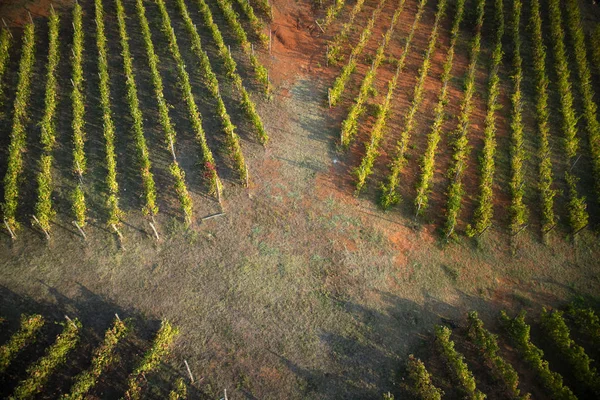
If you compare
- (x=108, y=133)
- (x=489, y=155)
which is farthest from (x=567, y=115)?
(x=108, y=133)

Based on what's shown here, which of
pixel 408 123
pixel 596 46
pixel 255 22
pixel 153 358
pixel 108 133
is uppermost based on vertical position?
pixel 596 46

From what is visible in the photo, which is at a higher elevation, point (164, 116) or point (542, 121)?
point (542, 121)

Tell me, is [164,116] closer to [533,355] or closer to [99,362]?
[99,362]

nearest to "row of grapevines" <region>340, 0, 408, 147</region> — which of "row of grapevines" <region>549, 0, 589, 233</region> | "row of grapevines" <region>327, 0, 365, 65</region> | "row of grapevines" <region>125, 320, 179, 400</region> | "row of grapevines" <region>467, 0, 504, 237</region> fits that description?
"row of grapevines" <region>327, 0, 365, 65</region>

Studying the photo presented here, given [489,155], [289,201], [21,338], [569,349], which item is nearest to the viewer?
[21,338]

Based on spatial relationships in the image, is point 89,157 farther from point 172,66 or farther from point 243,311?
point 243,311

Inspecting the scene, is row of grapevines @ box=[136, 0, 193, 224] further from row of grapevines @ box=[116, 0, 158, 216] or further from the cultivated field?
row of grapevines @ box=[116, 0, 158, 216]

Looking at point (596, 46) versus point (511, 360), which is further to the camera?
point (596, 46)

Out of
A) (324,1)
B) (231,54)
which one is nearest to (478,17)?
(324,1)
